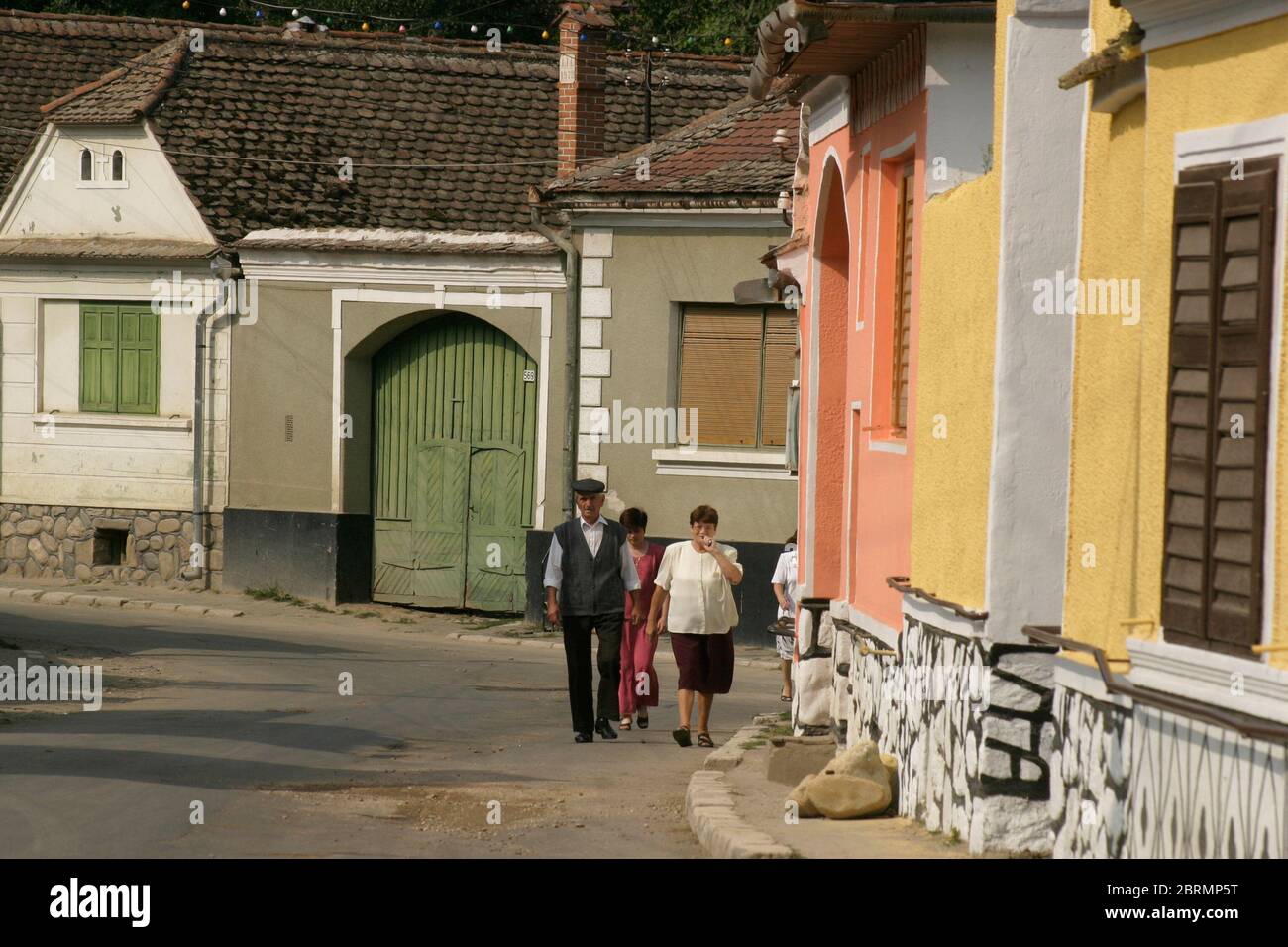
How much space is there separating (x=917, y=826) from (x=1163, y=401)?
356 centimetres

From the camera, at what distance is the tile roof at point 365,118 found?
2542 centimetres

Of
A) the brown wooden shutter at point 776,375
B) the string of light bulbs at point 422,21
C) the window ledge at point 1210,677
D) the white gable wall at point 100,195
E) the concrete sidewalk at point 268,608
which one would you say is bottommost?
the concrete sidewalk at point 268,608

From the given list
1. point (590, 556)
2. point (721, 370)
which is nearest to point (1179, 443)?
point (590, 556)

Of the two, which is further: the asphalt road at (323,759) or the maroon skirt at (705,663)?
the maroon skirt at (705,663)

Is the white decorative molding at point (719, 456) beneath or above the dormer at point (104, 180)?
beneath

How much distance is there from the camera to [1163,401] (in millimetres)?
6766

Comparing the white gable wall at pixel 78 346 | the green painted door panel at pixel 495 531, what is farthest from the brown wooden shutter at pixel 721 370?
the white gable wall at pixel 78 346

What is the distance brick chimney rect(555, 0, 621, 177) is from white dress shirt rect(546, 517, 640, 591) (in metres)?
10.8

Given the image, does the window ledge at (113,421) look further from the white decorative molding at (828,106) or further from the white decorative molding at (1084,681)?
the white decorative molding at (1084,681)

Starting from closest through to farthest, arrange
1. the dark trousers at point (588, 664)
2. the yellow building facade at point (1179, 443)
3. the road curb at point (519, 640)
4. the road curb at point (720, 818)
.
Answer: the yellow building facade at point (1179, 443)
the road curb at point (720, 818)
the dark trousers at point (588, 664)
the road curb at point (519, 640)

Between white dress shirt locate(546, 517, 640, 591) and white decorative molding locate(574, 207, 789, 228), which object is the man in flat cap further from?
white decorative molding locate(574, 207, 789, 228)

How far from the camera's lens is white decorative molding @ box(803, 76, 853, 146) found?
12.6 metres

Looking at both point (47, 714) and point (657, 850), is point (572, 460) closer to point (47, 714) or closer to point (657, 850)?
point (47, 714)
